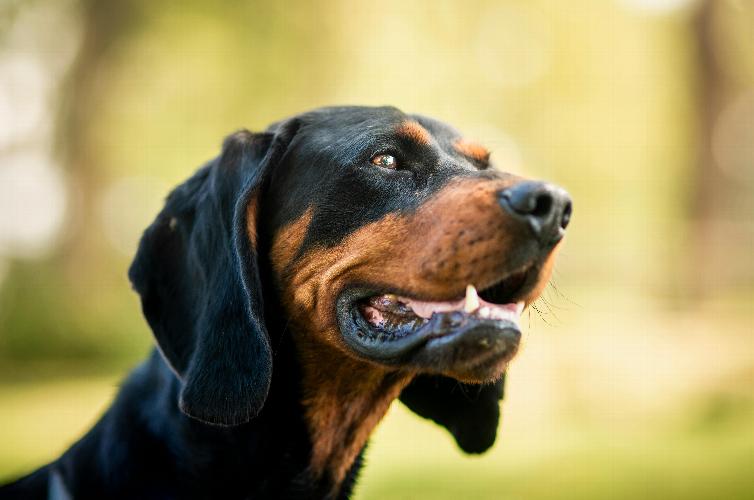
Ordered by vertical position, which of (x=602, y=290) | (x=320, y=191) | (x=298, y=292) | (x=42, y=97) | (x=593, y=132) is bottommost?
(x=602, y=290)

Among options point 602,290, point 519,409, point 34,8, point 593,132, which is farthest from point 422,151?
point 593,132

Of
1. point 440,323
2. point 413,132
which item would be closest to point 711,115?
point 413,132

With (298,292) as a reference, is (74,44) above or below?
below

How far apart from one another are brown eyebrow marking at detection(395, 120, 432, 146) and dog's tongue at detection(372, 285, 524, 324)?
2.46 feet

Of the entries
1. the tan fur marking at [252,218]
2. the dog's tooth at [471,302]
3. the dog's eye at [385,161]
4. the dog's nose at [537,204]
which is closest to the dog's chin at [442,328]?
the dog's tooth at [471,302]

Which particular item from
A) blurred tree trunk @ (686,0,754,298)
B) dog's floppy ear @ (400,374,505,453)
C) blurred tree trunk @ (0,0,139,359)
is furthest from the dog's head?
blurred tree trunk @ (686,0,754,298)

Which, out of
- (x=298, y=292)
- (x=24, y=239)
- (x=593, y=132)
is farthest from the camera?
(x=593, y=132)

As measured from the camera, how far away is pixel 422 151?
3373 mm

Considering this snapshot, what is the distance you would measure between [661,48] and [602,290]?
577 cm

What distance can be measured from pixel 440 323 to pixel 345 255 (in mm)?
500

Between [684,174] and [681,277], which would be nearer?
[681,277]

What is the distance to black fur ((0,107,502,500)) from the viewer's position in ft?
9.79

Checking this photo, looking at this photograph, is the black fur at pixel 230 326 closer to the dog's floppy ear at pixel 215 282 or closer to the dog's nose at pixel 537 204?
the dog's floppy ear at pixel 215 282

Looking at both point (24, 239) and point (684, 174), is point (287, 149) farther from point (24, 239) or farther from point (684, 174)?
point (684, 174)
